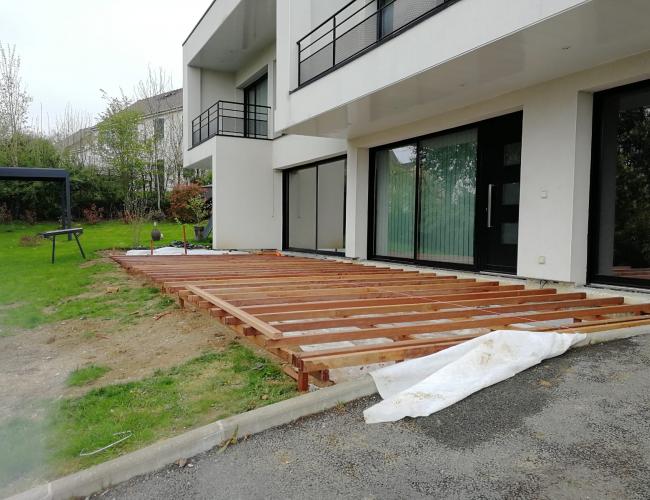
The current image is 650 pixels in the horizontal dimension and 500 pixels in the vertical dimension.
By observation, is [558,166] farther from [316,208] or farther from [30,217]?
[30,217]

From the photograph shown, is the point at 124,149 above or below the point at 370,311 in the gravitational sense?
above

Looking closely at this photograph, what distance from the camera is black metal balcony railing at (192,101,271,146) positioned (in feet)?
47.6

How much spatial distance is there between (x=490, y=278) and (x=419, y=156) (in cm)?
285

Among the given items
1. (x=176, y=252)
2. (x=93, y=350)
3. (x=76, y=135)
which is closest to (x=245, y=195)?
(x=176, y=252)

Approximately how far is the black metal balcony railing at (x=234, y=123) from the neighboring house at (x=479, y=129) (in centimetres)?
301

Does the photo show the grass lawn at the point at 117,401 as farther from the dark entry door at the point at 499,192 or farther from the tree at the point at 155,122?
the tree at the point at 155,122

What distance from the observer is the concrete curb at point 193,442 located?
1.97m

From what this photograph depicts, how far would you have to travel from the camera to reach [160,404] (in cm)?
286

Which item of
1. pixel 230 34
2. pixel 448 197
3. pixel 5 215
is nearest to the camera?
pixel 448 197

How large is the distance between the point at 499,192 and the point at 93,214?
20322 millimetres

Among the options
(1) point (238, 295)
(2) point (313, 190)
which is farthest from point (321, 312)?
(2) point (313, 190)

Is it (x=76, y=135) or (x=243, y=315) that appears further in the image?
(x=76, y=135)

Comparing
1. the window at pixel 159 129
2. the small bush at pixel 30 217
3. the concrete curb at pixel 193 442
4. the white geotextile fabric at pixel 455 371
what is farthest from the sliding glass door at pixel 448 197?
the window at pixel 159 129

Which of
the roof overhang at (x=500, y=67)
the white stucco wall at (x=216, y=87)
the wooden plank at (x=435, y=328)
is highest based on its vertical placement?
the white stucco wall at (x=216, y=87)
